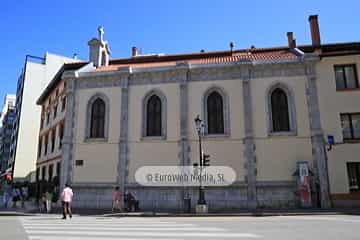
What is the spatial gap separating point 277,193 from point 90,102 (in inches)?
584

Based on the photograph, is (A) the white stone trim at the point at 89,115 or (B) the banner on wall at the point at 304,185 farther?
(A) the white stone trim at the point at 89,115

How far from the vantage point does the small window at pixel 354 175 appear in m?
17.0

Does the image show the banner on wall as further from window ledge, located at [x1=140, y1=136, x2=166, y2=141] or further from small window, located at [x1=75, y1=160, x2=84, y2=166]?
small window, located at [x1=75, y1=160, x2=84, y2=166]

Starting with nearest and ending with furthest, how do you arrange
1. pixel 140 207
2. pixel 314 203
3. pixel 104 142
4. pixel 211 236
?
pixel 211 236 < pixel 314 203 < pixel 140 207 < pixel 104 142

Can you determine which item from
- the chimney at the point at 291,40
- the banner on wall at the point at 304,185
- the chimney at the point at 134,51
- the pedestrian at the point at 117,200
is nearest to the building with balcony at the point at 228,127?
the banner on wall at the point at 304,185

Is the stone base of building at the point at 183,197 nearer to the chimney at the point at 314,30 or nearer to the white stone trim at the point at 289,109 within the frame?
the white stone trim at the point at 289,109

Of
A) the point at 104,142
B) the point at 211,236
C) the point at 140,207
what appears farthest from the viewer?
the point at 104,142

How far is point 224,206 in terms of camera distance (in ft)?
58.2

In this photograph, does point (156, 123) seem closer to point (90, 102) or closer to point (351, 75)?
point (90, 102)

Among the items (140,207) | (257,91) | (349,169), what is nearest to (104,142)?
(140,207)

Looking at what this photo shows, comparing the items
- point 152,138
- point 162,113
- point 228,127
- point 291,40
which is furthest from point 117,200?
point 291,40

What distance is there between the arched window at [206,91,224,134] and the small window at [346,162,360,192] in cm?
Answer: 825

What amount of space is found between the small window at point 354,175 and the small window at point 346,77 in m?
5.07

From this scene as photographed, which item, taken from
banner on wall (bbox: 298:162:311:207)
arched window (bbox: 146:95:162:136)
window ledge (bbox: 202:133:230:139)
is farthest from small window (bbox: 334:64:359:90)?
arched window (bbox: 146:95:162:136)
